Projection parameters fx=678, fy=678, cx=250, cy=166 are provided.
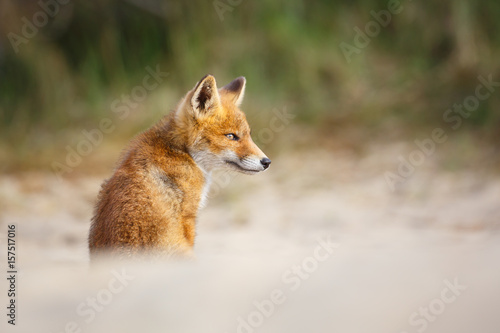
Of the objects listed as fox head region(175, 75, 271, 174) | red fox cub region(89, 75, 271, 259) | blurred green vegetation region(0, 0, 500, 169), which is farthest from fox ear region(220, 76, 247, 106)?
blurred green vegetation region(0, 0, 500, 169)

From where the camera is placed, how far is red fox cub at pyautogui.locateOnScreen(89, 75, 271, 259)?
11.9 feet

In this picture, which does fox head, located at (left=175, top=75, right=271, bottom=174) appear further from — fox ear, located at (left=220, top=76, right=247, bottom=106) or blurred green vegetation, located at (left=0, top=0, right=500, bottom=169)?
blurred green vegetation, located at (left=0, top=0, right=500, bottom=169)

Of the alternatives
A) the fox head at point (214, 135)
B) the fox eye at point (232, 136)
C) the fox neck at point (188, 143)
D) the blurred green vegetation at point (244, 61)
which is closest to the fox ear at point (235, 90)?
the fox head at point (214, 135)

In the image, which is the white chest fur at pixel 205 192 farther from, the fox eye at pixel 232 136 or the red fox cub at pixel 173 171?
the fox eye at pixel 232 136

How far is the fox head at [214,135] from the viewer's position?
431cm

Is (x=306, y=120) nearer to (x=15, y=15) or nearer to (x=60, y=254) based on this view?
(x=15, y=15)

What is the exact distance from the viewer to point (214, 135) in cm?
437

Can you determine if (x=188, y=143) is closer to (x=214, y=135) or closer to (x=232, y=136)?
(x=214, y=135)

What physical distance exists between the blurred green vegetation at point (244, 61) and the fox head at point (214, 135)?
5541 mm

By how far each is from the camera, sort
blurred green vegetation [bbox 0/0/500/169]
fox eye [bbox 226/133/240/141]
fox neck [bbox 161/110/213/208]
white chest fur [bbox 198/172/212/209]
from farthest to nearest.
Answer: blurred green vegetation [bbox 0/0/500/169] → fox eye [bbox 226/133/240/141] → fox neck [bbox 161/110/213/208] → white chest fur [bbox 198/172/212/209]

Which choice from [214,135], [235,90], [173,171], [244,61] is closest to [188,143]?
[214,135]

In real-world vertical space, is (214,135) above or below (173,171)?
above

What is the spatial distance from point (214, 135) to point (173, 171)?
18.0 inches

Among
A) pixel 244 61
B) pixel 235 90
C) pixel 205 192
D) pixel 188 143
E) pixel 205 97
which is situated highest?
pixel 244 61
